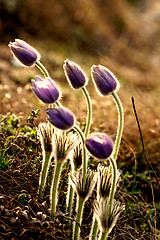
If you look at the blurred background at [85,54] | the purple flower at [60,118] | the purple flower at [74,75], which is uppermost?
the blurred background at [85,54]

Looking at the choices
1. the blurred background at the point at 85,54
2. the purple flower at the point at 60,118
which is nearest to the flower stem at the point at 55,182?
the purple flower at the point at 60,118

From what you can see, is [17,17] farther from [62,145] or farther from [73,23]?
[62,145]

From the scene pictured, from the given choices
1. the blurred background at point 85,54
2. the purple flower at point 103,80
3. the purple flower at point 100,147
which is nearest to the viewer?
the purple flower at point 100,147

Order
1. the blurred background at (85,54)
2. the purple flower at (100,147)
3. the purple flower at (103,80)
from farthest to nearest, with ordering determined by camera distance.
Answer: the blurred background at (85,54) < the purple flower at (103,80) < the purple flower at (100,147)

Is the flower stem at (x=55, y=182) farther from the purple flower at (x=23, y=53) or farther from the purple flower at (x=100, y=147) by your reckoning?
the purple flower at (x=23, y=53)

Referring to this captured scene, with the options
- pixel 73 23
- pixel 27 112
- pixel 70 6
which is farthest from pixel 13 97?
pixel 70 6

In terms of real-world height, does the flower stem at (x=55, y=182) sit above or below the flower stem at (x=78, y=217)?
above
